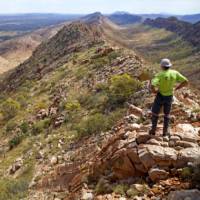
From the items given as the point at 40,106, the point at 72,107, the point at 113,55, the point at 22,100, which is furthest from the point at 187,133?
the point at 22,100

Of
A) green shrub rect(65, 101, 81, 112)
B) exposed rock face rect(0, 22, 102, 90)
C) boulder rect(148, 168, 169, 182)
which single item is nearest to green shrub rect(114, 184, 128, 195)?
boulder rect(148, 168, 169, 182)

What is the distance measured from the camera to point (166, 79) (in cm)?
1020

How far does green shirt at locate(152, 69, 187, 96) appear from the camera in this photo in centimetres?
1020

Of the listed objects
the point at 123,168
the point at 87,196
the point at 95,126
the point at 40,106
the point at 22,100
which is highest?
the point at 123,168

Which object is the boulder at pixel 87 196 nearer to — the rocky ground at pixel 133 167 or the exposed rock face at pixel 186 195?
the rocky ground at pixel 133 167

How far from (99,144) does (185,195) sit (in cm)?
554

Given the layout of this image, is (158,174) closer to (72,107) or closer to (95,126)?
(95,126)

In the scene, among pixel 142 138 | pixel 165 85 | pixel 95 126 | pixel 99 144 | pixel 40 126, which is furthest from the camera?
pixel 40 126

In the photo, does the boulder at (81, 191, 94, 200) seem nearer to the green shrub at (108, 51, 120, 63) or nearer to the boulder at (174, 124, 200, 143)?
the boulder at (174, 124, 200, 143)

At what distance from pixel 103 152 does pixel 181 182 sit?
10.2ft

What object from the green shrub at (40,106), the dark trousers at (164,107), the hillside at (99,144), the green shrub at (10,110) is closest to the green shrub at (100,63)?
the hillside at (99,144)

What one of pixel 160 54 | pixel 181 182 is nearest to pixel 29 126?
pixel 181 182

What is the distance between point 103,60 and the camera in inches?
1209

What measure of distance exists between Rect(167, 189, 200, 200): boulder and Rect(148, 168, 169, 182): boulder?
874 mm
